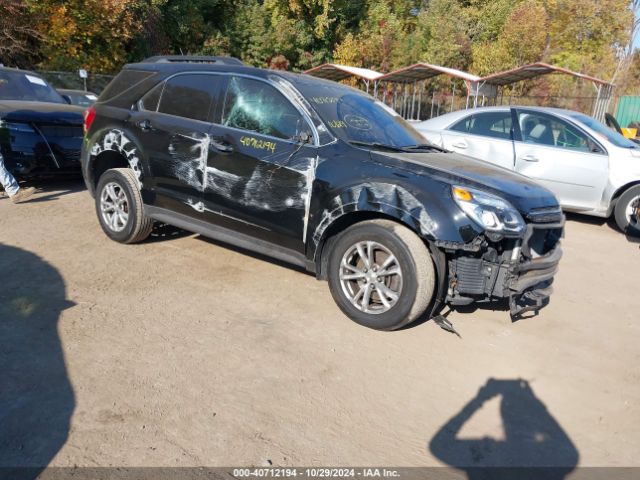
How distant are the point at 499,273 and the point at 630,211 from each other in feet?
15.9

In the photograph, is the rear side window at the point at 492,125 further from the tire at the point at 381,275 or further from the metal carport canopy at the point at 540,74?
the metal carport canopy at the point at 540,74

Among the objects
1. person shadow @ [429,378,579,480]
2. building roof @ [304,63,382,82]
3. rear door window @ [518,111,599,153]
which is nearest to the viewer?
person shadow @ [429,378,579,480]

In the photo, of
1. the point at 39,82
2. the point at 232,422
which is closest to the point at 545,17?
the point at 39,82

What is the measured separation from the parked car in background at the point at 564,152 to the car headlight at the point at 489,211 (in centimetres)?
386

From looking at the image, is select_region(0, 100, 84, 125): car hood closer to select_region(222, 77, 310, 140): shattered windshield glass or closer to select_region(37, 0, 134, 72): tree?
select_region(222, 77, 310, 140): shattered windshield glass

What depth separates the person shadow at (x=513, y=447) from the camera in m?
2.62

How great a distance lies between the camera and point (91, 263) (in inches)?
195

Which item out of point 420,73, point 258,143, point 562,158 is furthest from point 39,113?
point 420,73

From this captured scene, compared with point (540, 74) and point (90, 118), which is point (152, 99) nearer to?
point (90, 118)

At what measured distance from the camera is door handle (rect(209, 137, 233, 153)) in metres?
Answer: 4.55

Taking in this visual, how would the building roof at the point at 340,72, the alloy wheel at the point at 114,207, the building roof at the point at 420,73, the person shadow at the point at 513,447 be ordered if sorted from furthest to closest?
the building roof at the point at 340,72
the building roof at the point at 420,73
the alloy wheel at the point at 114,207
the person shadow at the point at 513,447

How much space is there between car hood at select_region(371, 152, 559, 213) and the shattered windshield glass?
763mm

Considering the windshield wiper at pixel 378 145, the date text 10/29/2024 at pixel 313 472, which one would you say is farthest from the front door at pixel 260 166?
the date text 10/29/2024 at pixel 313 472

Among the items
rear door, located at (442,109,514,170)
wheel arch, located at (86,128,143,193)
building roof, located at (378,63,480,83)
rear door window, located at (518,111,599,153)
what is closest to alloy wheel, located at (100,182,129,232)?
wheel arch, located at (86,128,143,193)
